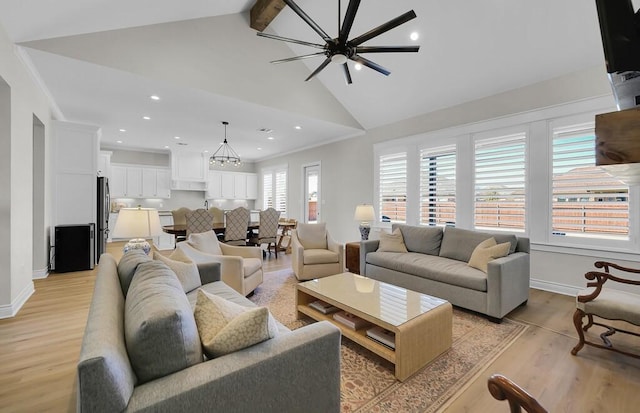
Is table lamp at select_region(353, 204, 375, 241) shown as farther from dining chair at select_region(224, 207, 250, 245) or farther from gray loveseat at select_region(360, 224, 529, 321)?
dining chair at select_region(224, 207, 250, 245)

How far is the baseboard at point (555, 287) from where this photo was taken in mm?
3503

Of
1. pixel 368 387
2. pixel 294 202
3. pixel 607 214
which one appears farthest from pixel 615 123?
pixel 294 202

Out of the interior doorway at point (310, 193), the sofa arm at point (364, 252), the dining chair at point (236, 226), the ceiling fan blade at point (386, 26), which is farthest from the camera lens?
the interior doorway at point (310, 193)

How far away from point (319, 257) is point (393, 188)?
2190mm

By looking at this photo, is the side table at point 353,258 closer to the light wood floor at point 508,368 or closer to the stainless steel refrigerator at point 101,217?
the light wood floor at point 508,368

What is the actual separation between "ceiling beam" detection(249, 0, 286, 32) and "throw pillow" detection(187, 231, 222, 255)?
3099 mm

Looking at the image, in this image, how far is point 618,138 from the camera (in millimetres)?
314

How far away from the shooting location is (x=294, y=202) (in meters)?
8.01

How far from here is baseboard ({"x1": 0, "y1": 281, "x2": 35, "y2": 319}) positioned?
9.39ft

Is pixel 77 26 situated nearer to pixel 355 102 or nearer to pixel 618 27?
pixel 355 102

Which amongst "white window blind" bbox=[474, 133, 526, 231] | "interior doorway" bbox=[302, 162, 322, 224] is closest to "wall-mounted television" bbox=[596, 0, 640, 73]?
"white window blind" bbox=[474, 133, 526, 231]

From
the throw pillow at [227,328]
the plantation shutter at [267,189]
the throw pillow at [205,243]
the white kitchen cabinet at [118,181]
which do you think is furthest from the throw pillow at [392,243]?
the white kitchen cabinet at [118,181]

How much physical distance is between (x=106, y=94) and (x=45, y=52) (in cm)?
107

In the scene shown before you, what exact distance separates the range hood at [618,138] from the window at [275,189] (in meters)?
8.17
